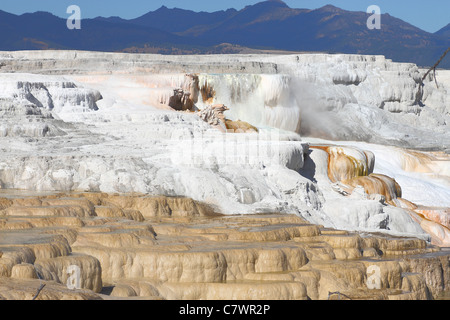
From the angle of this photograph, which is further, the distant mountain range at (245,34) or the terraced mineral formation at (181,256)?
the distant mountain range at (245,34)

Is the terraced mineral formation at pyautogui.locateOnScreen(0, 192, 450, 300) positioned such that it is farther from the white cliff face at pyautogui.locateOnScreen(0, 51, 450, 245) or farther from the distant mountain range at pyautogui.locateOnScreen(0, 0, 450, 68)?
the distant mountain range at pyautogui.locateOnScreen(0, 0, 450, 68)

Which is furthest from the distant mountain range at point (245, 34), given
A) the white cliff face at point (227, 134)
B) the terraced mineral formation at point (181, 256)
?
the terraced mineral formation at point (181, 256)

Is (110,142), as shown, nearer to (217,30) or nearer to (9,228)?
(9,228)

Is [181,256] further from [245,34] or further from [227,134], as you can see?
[245,34]

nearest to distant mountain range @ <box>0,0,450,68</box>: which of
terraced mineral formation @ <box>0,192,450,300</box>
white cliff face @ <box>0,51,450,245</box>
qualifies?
white cliff face @ <box>0,51,450,245</box>

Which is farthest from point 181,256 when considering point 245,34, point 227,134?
point 245,34

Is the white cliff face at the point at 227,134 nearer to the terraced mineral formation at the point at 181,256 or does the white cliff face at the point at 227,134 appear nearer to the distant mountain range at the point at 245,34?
the terraced mineral formation at the point at 181,256
